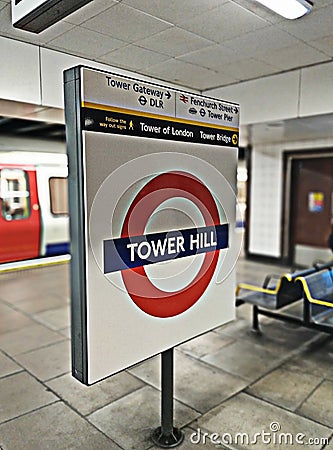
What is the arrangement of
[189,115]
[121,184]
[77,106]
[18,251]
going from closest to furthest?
[77,106] → [121,184] → [189,115] → [18,251]

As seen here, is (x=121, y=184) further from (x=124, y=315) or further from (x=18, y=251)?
(x=18, y=251)

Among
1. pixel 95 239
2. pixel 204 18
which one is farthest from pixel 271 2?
pixel 95 239

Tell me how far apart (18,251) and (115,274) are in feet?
17.4

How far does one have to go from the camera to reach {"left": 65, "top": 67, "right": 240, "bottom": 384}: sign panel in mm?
1842

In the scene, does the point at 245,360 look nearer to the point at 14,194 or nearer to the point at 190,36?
the point at 190,36

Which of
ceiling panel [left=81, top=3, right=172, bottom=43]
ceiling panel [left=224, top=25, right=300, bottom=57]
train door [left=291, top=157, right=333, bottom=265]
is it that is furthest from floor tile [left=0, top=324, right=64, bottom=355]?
train door [left=291, top=157, right=333, bottom=265]

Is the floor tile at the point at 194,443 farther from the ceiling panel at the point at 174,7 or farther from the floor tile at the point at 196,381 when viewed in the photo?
the ceiling panel at the point at 174,7

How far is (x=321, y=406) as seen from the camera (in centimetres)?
298

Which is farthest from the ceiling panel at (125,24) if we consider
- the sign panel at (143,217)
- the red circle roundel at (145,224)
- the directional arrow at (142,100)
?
the red circle roundel at (145,224)

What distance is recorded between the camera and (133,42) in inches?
143

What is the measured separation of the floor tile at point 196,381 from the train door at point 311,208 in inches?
184

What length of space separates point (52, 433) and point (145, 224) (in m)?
1.68

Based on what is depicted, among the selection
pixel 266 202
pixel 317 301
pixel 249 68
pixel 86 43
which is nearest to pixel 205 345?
pixel 317 301

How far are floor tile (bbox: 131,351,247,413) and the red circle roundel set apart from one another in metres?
1.09
